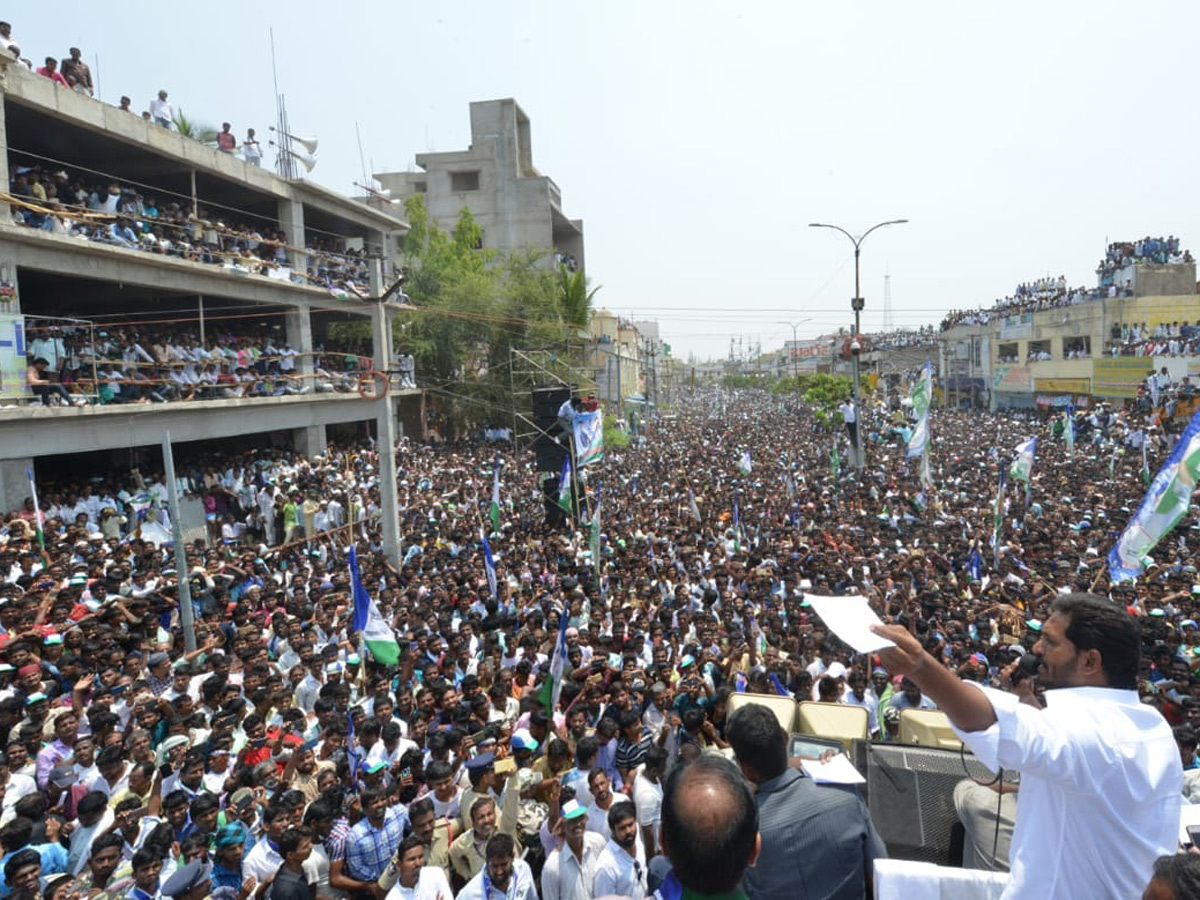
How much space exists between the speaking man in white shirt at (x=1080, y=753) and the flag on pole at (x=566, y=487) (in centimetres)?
1336

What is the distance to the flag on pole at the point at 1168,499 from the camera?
8.37 m

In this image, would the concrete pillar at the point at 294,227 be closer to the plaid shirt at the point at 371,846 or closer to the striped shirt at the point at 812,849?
the plaid shirt at the point at 371,846

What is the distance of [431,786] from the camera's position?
490cm

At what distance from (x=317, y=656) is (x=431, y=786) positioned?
319 cm

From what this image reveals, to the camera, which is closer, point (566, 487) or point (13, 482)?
point (13, 482)

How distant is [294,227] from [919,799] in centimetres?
2393

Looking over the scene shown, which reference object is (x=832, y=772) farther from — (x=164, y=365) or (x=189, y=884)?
(x=164, y=365)

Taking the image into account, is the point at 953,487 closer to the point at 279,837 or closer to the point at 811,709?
the point at 811,709

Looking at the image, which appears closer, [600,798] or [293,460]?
[600,798]

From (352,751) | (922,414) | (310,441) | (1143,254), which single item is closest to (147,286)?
(310,441)

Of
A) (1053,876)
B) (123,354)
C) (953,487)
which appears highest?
(123,354)

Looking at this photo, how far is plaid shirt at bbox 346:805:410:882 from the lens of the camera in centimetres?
429

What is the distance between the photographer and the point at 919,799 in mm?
3598

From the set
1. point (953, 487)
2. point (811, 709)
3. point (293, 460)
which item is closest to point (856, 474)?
point (953, 487)
